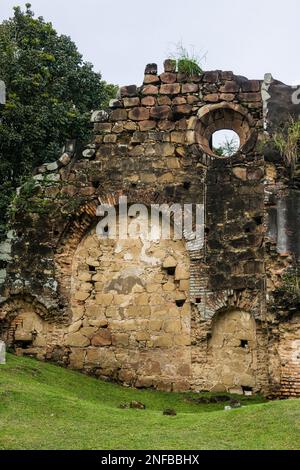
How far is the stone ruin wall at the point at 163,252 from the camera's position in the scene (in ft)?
49.8

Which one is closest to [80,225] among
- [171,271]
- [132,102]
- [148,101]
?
[171,271]

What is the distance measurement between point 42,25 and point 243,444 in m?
15.7

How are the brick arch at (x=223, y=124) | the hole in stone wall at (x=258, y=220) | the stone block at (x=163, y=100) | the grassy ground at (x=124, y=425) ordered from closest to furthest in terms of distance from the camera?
the grassy ground at (x=124, y=425) < the hole in stone wall at (x=258, y=220) < the brick arch at (x=223, y=124) < the stone block at (x=163, y=100)

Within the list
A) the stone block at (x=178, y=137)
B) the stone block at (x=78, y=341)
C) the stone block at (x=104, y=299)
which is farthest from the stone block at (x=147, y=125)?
the stone block at (x=78, y=341)

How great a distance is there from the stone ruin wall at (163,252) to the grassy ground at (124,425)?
3.56 m

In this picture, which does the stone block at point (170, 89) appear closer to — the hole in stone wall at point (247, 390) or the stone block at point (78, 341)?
the stone block at point (78, 341)

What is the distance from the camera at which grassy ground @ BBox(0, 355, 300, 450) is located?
9.18 meters

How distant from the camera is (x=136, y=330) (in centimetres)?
1589

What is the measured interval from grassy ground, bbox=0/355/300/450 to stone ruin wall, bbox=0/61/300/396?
140 inches

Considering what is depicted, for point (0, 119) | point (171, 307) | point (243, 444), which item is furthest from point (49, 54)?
point (243, 444)

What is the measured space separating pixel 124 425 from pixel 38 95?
11680 mm

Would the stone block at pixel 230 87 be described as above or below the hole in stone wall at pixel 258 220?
above

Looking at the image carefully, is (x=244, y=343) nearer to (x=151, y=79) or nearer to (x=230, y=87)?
(x=230, y=87)

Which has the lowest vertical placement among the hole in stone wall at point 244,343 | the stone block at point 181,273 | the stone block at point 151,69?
the hole in stone wall at point 244,343
